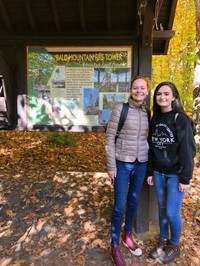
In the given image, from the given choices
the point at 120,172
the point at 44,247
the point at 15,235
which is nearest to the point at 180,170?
the point at 120,172

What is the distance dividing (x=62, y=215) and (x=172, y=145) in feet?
6.87

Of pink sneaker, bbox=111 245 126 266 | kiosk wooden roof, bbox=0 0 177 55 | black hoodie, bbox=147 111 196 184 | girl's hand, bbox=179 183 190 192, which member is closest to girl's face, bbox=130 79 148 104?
black hoodie, bbox=147 111 196 184

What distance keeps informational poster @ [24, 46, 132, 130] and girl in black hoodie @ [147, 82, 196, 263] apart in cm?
176

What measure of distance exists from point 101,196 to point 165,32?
284 centimetres

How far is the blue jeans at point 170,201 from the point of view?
3.06m

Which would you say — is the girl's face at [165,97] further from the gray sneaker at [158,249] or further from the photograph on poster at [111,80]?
the photograph on poster at [111,80]

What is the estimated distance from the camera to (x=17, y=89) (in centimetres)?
486

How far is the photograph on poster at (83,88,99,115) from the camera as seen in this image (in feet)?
16.1

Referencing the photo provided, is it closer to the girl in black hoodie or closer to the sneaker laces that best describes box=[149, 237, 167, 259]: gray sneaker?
the girl in black hoodie

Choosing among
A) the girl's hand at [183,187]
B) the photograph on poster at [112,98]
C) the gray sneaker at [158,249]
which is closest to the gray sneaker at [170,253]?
the gray sneaker at [158,249]

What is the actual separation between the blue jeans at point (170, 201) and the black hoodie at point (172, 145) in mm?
86

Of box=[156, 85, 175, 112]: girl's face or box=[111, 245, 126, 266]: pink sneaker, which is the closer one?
box=[156, 85, 175, 112]: girl's face

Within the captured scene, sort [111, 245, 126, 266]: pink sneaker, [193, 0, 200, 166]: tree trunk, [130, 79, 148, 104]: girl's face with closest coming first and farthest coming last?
1. [130, 79, 148, 104]: girl's face
2. [111, 245, 126, 266]: pink sneaker
3. [193, 0, 200, 166]: tree trunk

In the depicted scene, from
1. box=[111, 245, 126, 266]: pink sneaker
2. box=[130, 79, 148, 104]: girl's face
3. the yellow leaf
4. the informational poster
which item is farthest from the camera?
the informational poster
